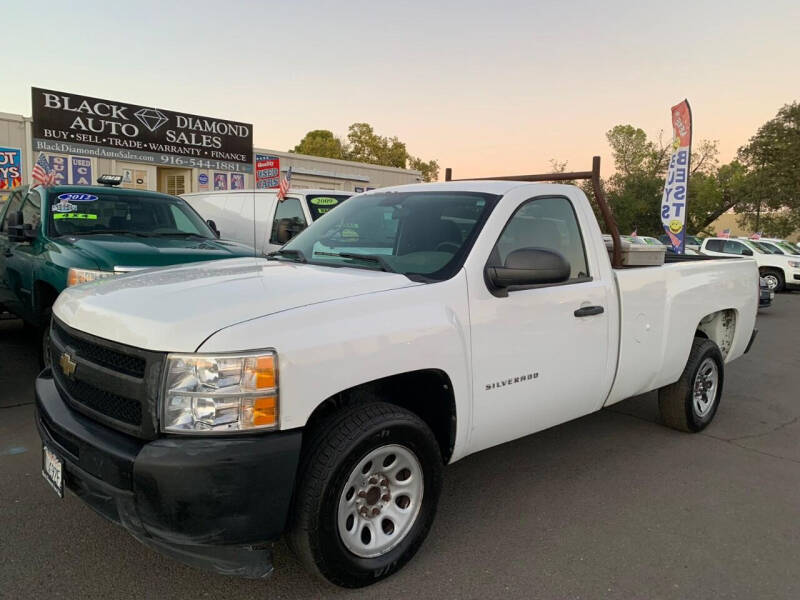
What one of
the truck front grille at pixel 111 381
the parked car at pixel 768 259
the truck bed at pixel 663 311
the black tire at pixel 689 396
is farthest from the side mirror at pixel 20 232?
the parked car at pixel 768 259

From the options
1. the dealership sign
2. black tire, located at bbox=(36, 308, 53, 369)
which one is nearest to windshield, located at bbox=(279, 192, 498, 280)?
black tire, located at bbox=(36, 308, 53, 369)

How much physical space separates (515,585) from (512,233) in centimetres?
179

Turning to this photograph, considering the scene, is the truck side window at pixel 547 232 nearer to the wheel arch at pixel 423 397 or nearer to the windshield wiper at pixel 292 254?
the wheel arch at pixel 423 397

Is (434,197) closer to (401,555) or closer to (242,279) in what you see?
(242,279)

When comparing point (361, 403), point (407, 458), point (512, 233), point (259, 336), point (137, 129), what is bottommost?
point (407, 458)

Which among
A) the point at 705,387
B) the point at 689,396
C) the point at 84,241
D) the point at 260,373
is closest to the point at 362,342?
the point at 260,373

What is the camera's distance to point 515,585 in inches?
109

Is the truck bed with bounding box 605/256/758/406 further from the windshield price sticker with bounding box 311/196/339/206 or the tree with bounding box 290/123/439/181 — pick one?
the tree with bounding box 290/123/439/181

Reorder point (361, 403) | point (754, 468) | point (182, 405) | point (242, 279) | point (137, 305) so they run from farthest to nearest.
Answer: point (754, 468), point (242, 279), point (361, 403), point (137, 305), point (182, 405)

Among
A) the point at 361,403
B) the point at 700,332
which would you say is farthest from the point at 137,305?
the point at 700,332

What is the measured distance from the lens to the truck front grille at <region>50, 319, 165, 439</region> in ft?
7.49

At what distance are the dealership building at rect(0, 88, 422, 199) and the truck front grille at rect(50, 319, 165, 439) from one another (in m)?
12.1

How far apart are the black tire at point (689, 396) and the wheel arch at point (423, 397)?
2.63m

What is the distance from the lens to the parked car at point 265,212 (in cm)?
919
